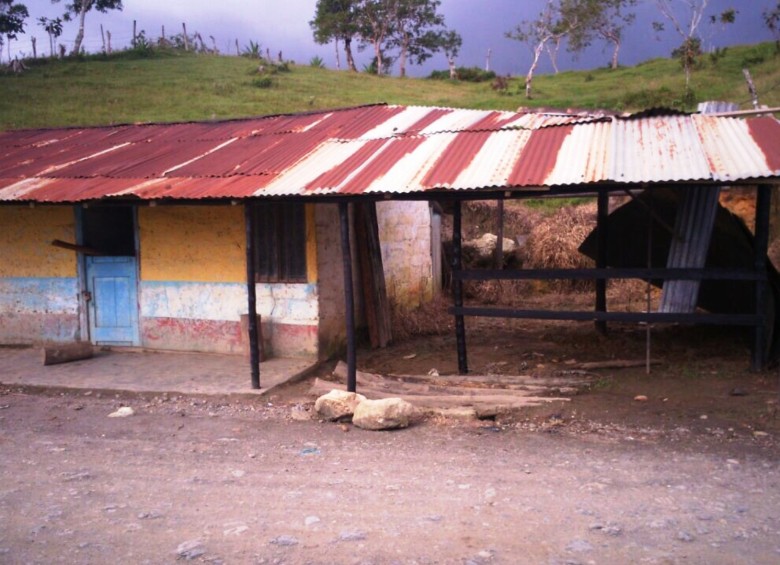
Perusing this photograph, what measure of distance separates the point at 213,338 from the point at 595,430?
212 inches

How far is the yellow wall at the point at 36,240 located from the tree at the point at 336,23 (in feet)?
139

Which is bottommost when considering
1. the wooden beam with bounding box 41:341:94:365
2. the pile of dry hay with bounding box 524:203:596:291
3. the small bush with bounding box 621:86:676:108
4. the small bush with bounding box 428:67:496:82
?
the wooden beam with bounding box 41:341:94:365

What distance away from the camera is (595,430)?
5812 millimetres

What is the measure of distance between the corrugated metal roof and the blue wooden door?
4.73 feet

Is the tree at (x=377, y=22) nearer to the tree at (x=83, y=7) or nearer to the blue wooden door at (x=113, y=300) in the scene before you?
the tree at (x=83, y=7)

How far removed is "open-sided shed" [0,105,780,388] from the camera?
6.25 meters

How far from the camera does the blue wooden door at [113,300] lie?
9.40 m

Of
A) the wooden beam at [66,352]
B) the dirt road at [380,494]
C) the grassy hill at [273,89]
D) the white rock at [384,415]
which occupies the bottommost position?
the dirt road at [380,494]

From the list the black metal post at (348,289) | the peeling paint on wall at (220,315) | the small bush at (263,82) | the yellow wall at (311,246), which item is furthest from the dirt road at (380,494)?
the small bush at (263,82)

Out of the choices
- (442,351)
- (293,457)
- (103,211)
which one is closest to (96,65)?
(103,211)

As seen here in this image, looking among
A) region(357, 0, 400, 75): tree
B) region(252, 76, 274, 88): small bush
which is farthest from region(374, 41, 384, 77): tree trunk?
region(252, 76, 274, 88): small bush

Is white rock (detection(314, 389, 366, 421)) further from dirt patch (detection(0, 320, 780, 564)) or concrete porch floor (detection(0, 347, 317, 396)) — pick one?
concrete porch floor (detection(0, 347, 317, 396))

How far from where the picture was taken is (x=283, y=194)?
257 inches

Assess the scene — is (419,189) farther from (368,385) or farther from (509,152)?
(368,385)
